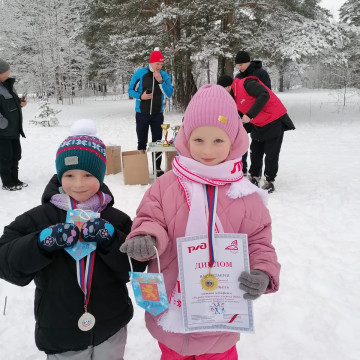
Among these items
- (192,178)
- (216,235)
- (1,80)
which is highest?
(1,80)

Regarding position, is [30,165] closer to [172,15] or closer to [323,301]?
[323,301]

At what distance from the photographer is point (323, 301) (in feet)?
8.93

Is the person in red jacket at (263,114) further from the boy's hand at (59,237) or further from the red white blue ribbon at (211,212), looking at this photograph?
the boy's hand at (59,237)

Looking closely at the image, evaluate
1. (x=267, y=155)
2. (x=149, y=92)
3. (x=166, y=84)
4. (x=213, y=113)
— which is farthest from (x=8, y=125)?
(x=213, y=113)

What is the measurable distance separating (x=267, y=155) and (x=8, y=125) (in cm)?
411

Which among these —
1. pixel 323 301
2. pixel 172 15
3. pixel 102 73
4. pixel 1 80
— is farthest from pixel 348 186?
pixel 102 73

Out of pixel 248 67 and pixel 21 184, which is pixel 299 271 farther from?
pixel 21 184

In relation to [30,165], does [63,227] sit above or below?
above

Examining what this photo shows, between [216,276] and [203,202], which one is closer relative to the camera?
[216,276]

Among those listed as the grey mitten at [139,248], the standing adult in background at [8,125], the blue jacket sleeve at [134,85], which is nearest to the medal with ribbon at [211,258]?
the grey mitten at [139,248]

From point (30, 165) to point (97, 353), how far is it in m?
6.34

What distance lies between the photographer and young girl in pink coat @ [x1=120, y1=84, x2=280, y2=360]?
1.42 metres

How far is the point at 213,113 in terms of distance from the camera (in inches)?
57.3

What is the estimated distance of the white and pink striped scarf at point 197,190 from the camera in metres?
1.41
